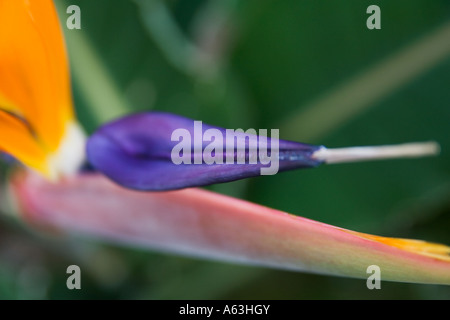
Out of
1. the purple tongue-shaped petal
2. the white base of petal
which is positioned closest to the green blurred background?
the white base of petal

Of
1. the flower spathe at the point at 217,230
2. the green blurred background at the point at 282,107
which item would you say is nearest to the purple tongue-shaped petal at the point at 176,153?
the flower spathe at the point at 217,230

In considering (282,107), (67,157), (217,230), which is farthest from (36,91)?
(282,107)

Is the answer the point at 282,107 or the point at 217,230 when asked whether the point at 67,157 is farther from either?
the point at 282,107

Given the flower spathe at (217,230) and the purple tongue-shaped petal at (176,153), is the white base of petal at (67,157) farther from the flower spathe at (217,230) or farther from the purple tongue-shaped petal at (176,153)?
the purple tongue-shaped petal at (176,153)

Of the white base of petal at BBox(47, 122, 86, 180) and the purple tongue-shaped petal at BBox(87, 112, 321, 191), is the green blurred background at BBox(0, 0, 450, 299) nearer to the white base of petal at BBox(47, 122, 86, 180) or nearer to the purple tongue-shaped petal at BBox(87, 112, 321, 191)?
the white base of petal at BBox(47, 122, 86, 180)

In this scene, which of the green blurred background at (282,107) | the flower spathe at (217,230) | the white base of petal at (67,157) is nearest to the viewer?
the flower spathe at (217,230)

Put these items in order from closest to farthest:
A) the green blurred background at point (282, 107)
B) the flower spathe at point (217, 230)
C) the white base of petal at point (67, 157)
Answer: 1. the flower spathe at point (217, 230)
2. the white base of petal at point (67, 157)
3. the green blurred background at point (282, 107)
